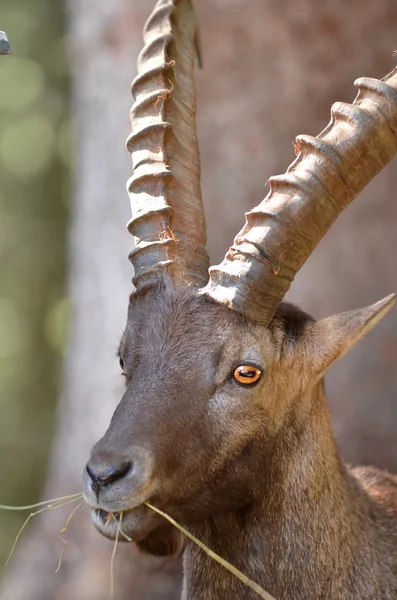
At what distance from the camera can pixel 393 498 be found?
19.4 ft

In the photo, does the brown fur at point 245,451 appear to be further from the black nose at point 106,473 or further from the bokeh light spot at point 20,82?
the bokeh light spot at point 20,82

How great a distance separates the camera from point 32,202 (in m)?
16.7

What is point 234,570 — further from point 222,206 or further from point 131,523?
point 222,206

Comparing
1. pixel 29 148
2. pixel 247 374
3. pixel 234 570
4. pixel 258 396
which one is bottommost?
pixel 234 570

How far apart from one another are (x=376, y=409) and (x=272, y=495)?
3.64 m

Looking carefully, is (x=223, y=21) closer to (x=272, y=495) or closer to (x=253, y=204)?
(x=253, y=204)

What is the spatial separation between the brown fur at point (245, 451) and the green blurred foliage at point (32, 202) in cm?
1118

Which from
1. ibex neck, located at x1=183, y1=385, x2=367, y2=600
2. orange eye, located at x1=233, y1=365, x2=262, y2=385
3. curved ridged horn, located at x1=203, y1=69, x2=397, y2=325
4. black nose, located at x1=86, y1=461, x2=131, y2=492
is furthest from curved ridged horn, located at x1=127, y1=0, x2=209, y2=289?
black nose, located at x1=86, y1=461, x2=131, y2=492

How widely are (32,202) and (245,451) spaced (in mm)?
12850

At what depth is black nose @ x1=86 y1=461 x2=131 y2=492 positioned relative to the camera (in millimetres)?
4121

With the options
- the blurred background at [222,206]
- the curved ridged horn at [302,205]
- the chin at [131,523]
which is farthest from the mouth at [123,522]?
the blurred background at [222,206]

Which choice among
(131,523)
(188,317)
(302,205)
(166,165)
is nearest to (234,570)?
(131,523)

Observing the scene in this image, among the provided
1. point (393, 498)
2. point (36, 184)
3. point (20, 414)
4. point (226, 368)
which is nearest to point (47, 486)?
point (393, 498)

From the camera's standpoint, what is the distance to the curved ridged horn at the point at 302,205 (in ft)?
15.7
